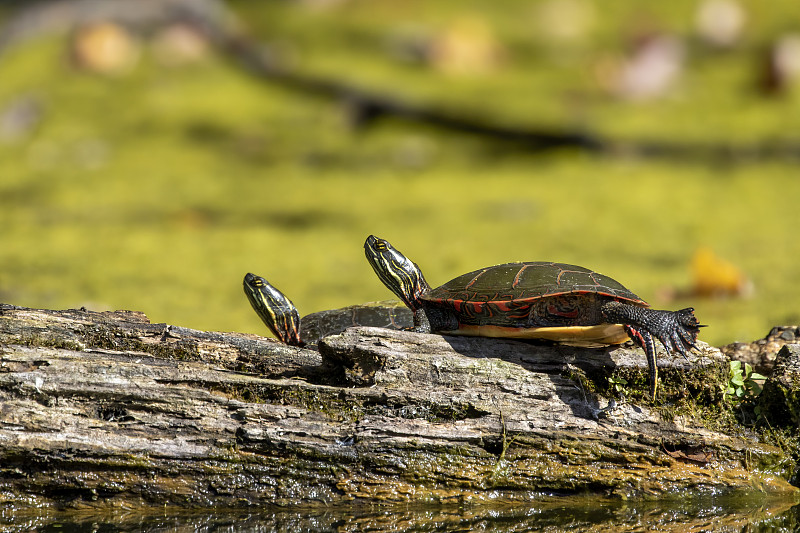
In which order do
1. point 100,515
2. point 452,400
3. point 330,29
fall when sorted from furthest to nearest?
1. point 330,29
2. point 452,400
3. point 100,515

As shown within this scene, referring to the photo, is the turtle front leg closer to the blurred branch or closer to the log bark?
the log bark

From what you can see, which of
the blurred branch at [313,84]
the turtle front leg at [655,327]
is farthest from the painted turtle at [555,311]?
the blurred branch at [313,84]

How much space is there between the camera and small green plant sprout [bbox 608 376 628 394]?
7.29 ft

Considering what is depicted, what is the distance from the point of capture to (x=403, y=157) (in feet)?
25.7

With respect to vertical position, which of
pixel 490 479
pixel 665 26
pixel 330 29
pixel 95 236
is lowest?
pixel 490 479

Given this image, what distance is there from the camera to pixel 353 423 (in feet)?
6.98

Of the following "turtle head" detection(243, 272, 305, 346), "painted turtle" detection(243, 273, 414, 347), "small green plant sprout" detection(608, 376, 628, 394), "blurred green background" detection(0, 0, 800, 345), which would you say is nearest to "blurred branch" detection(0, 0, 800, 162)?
"blurred green background" detection(0, 0, 800, 345)

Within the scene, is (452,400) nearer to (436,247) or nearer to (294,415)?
(294,415)

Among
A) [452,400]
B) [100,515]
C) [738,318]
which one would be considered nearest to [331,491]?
[452,400]

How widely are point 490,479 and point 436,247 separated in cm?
346

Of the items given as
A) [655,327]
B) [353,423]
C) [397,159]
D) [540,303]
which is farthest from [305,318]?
[397,159]

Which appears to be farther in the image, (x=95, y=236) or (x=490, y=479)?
(x=95, y=236)

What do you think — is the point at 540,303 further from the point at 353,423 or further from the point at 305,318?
the point at 305,318

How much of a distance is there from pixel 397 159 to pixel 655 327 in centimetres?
589
